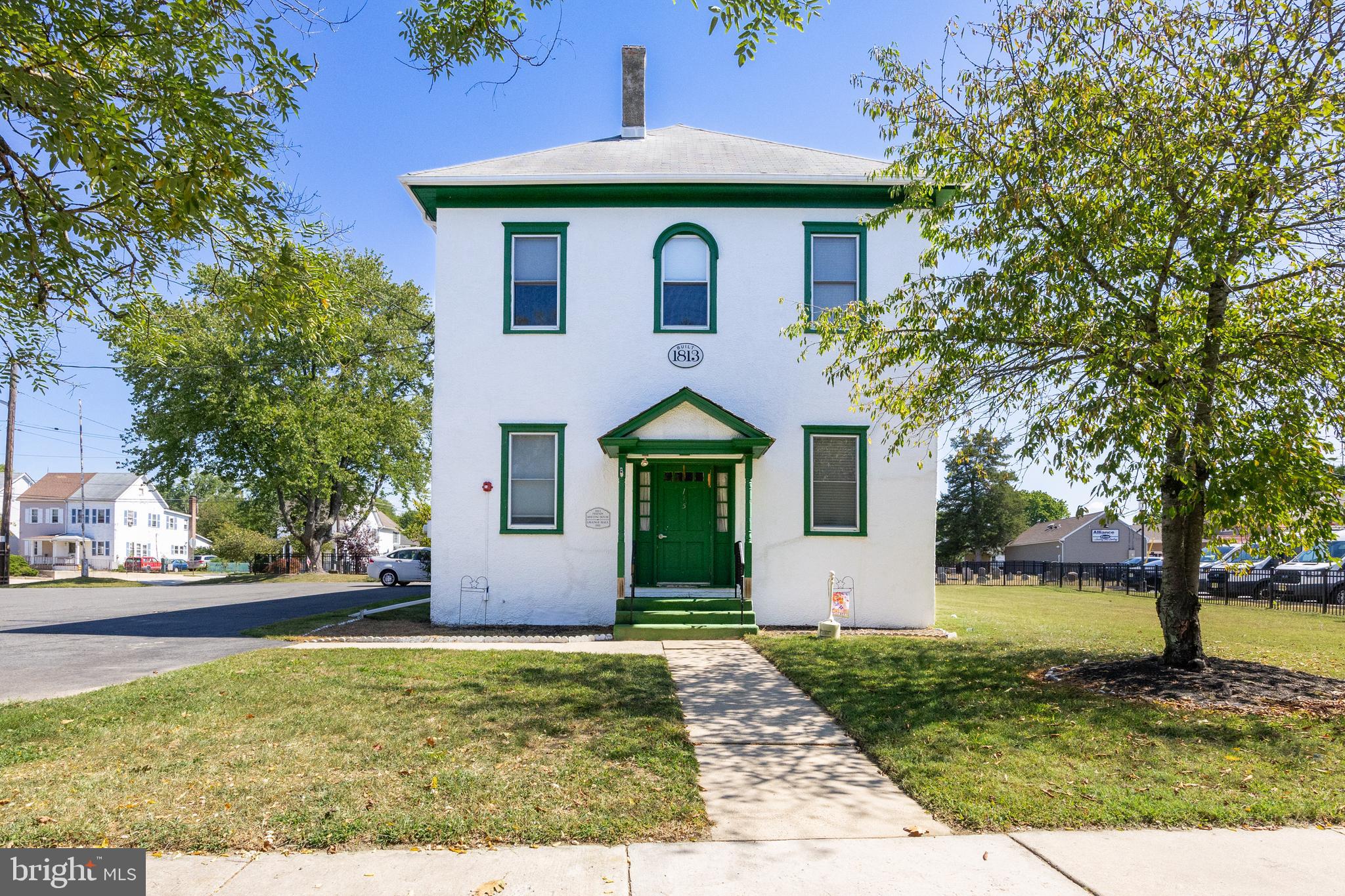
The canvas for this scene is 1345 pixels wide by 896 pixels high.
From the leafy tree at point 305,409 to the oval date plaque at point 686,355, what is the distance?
1862 centimetres

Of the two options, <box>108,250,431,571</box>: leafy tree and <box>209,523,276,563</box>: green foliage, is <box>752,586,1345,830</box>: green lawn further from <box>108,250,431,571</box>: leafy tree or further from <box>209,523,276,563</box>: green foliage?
<box>209,523,276,563</box>: green foliage

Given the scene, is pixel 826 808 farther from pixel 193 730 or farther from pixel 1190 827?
pixel 193 730

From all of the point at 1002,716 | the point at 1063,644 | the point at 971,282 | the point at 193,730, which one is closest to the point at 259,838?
the point at 193,730

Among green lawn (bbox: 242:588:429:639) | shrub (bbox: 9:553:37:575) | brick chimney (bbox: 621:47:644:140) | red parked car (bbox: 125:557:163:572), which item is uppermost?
brick chimney (bbox: 621:47:644:140)

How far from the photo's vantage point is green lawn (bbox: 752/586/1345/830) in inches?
185

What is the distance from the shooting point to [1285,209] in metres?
8.09

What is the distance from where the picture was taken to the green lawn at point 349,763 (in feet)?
14.0

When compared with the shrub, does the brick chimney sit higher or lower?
higher

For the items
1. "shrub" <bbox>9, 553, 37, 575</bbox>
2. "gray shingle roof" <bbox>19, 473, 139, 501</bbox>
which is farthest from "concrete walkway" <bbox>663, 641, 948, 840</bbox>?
"gray shingle roof" <bbox>19, 473, 139, 501</bbox>

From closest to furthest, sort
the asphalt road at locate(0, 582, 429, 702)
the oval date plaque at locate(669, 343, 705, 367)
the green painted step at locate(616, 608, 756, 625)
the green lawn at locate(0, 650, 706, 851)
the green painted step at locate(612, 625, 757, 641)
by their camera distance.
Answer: the green lawn at locate(0, 650, 706, 851), the asphalt road at locate(0, 582, 429, 702), the green painted step at locate(612, 625, 757, 641), the green painted step at locate(616, 608, 756, 625), the oval date plaque at locate(669, 343, 705, 367)

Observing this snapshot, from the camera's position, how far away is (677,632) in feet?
39.9

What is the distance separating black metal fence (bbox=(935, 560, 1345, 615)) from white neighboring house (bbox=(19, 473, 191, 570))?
66.8 metres

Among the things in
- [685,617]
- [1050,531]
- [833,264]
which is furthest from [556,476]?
[1050,531]

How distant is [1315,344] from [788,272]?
7.65 m
